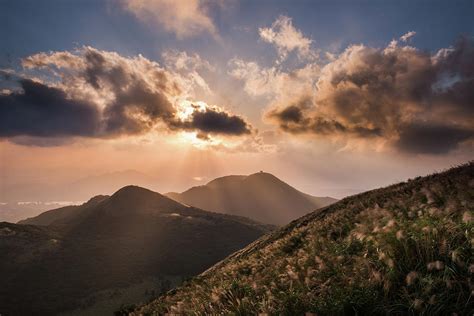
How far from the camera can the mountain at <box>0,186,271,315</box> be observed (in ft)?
295

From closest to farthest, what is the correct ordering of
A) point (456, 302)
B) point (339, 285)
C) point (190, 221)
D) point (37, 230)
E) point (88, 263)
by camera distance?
point (456, 302)
point (339, 285)
point (88, 263)
point (37, 230)
point (190, 221)

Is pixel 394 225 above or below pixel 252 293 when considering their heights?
above

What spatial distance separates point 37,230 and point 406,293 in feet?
594

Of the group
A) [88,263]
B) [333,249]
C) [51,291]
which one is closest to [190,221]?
[88,263]

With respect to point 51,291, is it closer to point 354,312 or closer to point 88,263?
point 88,263

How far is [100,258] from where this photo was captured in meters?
129

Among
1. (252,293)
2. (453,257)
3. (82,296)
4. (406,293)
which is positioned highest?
(453,257)

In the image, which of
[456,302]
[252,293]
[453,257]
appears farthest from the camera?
[252,293]

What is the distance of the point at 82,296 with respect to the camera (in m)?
90.8

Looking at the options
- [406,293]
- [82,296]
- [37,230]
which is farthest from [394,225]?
[37,230]

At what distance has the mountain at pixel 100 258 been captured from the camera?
90.1 meters

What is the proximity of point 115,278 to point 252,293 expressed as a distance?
4554 inches

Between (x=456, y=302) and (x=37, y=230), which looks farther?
(x=37, y=230)

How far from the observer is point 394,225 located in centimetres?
802
